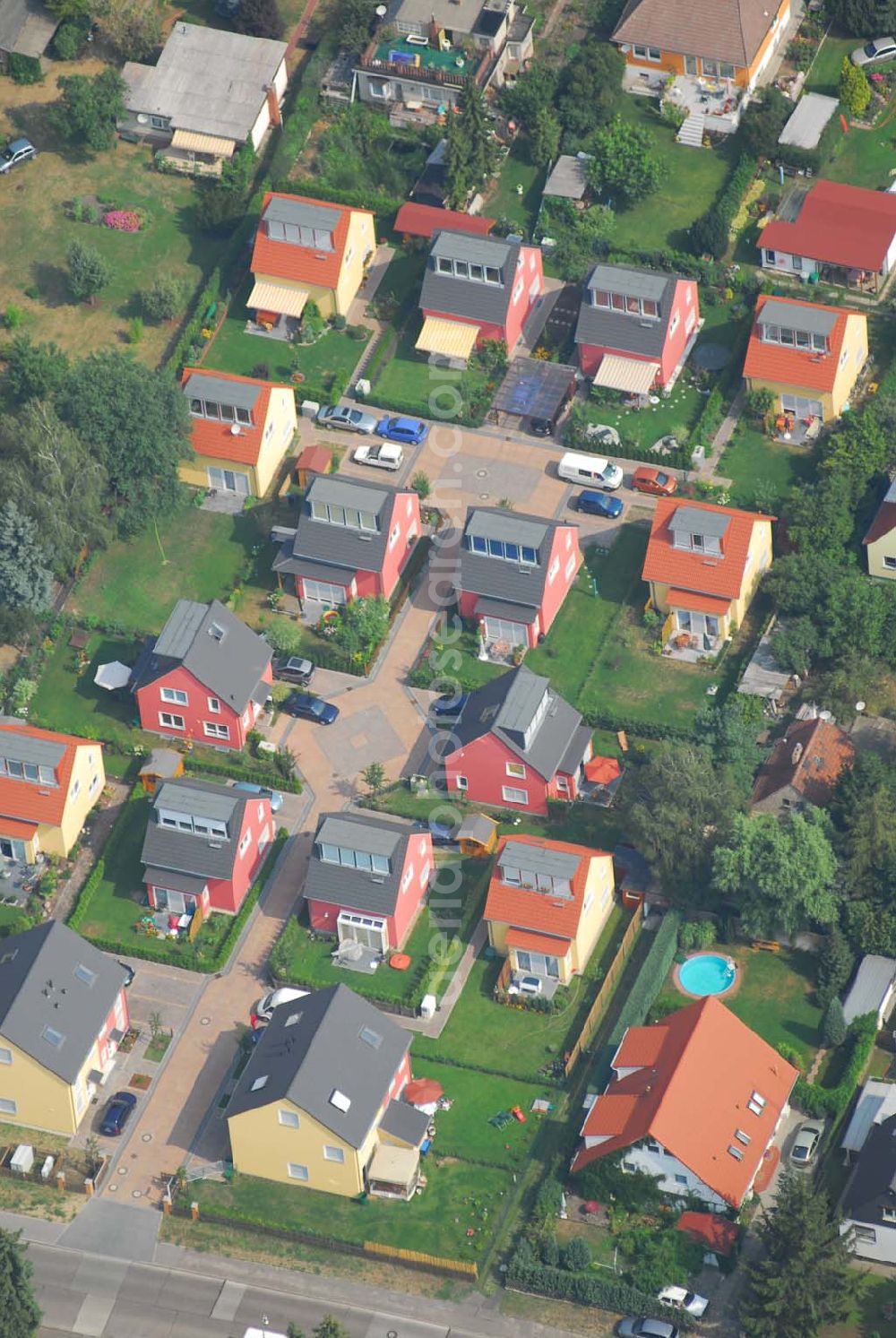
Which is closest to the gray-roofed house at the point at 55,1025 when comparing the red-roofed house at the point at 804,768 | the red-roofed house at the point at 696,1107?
the red-roofed house at the point at 696,1107

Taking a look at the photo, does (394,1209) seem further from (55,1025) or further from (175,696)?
(175,696)

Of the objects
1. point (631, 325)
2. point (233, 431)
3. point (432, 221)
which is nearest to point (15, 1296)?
point (233, 431)

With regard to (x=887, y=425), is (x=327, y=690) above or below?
below

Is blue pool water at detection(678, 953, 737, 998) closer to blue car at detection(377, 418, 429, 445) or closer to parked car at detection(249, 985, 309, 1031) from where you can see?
parked car at detection(249, 985, 309, 1031)

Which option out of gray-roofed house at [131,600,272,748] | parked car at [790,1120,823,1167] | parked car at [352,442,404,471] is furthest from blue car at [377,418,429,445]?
parked car at [790,1120,823,1167]

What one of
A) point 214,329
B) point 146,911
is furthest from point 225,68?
point 146,911

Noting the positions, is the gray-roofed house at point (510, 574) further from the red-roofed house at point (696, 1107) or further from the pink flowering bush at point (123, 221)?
the pink flowering bush at point (123, 221)

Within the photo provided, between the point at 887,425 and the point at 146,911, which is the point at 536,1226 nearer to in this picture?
the point at 146,911
